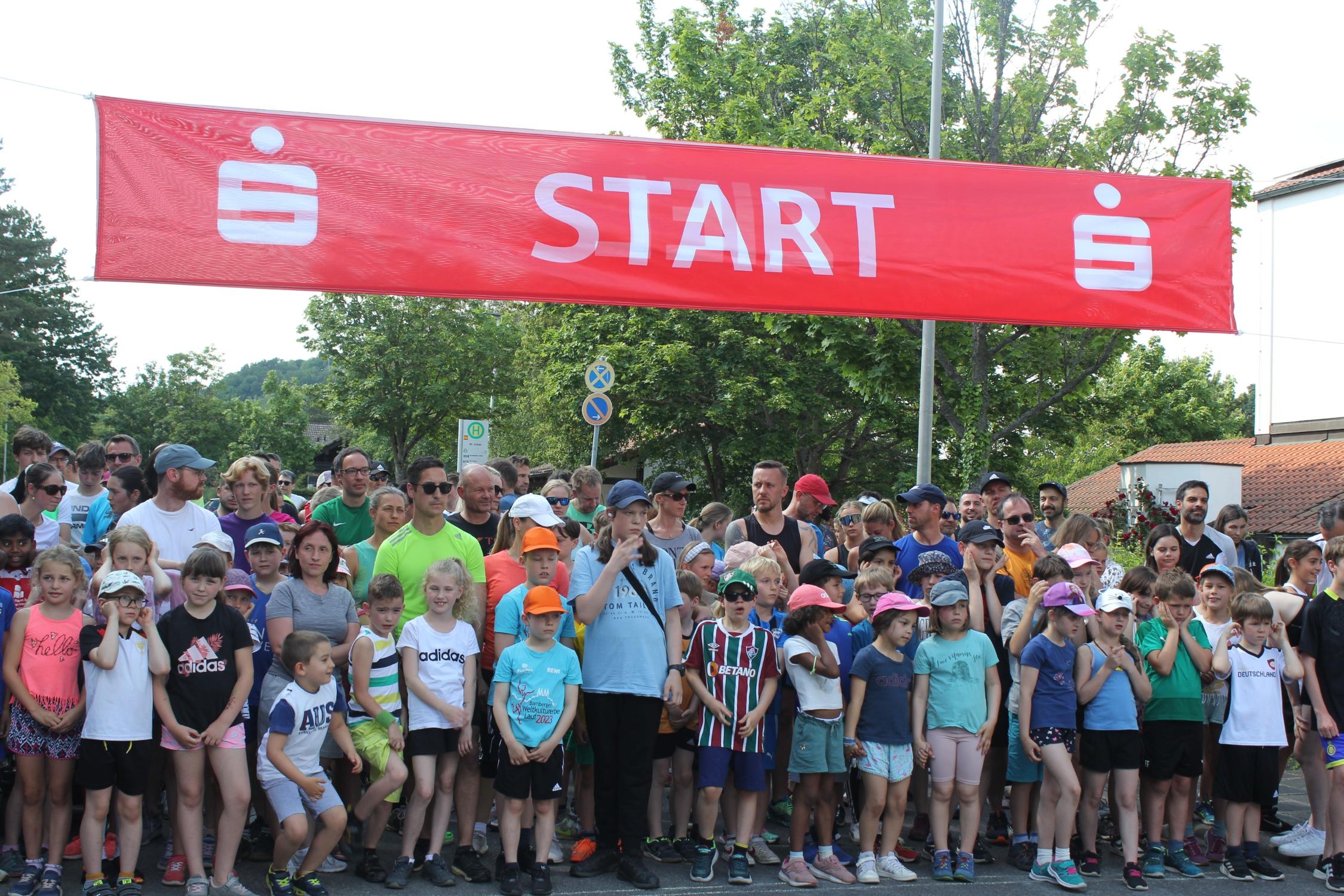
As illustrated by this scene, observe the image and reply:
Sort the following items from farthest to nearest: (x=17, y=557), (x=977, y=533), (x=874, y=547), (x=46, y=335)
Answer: (x=46, y=335)
(x=874, y=547)
(x=977, y=533)
(x=17, y=557)

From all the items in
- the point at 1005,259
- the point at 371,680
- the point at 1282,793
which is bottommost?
the point at 1282,793

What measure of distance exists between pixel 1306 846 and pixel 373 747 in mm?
5283

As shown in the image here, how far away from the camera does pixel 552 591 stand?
18.1ft

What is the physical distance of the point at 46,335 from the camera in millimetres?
58844

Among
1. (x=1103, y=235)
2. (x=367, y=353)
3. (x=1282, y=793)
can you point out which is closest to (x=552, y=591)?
(x=1103, y=235)

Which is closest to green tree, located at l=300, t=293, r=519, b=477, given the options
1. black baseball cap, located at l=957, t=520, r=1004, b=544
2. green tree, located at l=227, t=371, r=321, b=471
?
green tree, located at l=227, t=371, r=321, b=471

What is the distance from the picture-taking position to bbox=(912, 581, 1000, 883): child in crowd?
19.2ft

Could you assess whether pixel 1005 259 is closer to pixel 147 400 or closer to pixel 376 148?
pixel 376 148

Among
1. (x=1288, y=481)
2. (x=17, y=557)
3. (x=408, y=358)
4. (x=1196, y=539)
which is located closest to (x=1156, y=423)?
(x=1288, y=481)

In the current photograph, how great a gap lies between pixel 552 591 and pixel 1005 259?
291 centimetres

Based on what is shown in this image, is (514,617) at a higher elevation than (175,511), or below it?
below

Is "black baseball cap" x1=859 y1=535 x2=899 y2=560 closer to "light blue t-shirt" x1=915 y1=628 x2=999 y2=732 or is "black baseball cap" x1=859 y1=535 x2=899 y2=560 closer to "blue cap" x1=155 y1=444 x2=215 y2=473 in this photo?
"light blue t-shirt" x1=915 y1=628 x2=999 y2=732

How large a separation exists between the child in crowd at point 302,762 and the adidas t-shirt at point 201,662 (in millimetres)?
228

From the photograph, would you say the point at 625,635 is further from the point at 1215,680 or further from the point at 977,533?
the point at 1215,680
